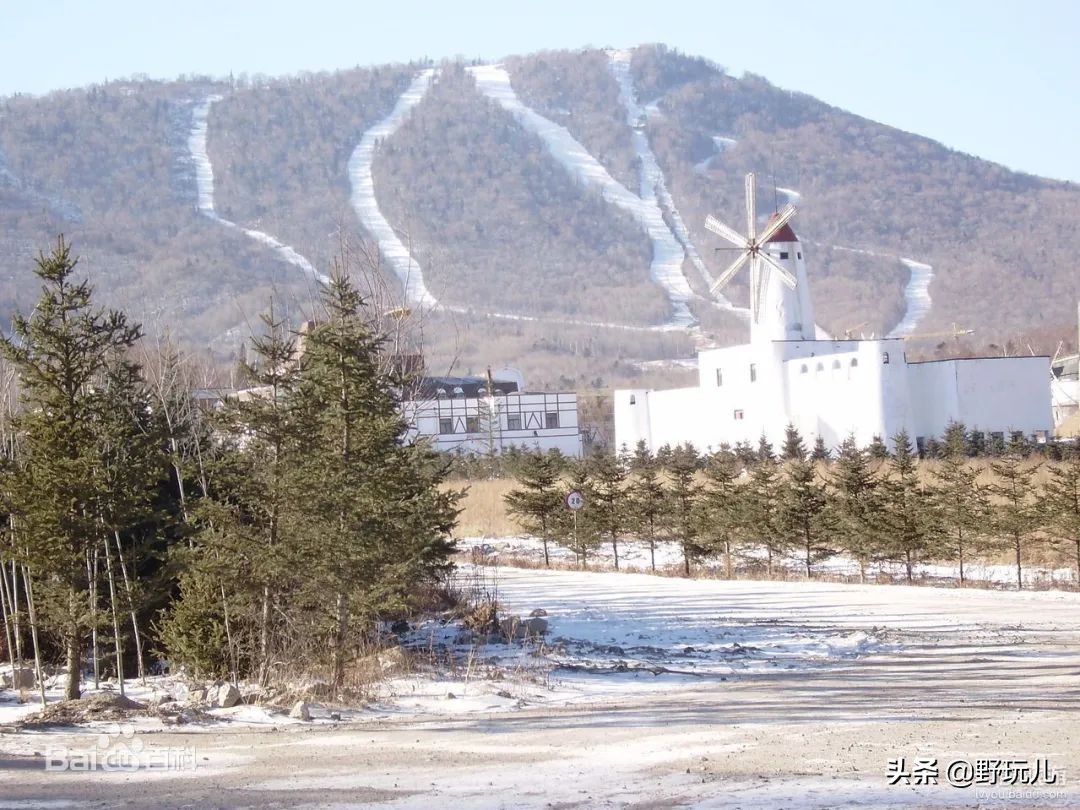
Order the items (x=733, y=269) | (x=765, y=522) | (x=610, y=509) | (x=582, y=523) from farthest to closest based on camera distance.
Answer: (x=733, y=269), (x=610, y=509), (x=582, y=523), (x=765, y=522)

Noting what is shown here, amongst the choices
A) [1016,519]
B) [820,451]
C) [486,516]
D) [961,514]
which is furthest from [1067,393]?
[1016,519]

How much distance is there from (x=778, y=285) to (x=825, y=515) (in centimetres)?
3606

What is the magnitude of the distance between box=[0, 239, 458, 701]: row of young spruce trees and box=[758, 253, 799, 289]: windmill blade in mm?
51674

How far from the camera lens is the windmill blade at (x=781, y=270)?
65.6 m

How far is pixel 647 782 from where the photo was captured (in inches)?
358

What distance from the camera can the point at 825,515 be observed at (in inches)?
1234

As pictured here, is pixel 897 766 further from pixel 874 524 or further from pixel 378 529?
pixel 874 524

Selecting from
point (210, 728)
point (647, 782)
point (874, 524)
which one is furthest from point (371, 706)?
point (874, 524)

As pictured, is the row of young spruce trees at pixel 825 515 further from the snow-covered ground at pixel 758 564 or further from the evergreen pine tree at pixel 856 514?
the snow-covered ground at pixel 758 564

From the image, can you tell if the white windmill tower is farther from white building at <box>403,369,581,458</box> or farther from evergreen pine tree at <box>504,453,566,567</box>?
evergreen pine tree at <box>504,453,566,567</box>

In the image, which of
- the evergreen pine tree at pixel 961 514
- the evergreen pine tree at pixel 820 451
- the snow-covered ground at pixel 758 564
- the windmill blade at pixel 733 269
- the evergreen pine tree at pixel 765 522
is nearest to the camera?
the evergreen pine tree at pixel 961 514

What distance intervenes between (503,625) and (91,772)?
907 centimetres

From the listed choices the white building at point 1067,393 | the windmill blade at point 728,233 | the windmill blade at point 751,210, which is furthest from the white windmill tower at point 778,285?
the white building at point 1067,393

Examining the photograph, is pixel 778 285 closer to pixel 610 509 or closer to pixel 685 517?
pixel 610 509
